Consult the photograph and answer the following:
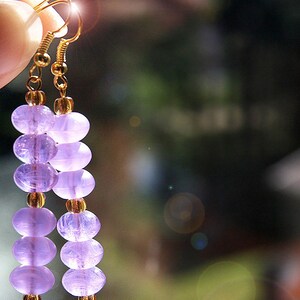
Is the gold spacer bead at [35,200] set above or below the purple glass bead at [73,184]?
below

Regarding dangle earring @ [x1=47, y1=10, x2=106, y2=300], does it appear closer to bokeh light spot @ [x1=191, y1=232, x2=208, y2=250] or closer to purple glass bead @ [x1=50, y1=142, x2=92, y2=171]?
purple glass bead @ [x1=50, y1=142, x2=92, y2=171]

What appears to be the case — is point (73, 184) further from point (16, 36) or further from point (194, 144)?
point (194, 144)

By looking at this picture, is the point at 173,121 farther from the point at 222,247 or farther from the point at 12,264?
the point at 12,264

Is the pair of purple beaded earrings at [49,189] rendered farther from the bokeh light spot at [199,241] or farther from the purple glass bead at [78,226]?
the bokeh light spot at [199,241]

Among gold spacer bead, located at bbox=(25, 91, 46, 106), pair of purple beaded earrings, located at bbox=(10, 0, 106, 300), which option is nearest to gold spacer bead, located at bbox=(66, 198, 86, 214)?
pair of purple beaded earrings, located at bbox=(10, 0, 106, 300)

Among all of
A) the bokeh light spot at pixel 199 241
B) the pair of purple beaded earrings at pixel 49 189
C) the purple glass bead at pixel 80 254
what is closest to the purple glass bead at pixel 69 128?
the pair of purple beaded earrings at pixel 49 189

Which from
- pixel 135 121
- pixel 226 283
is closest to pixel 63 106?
pixel 135 121
